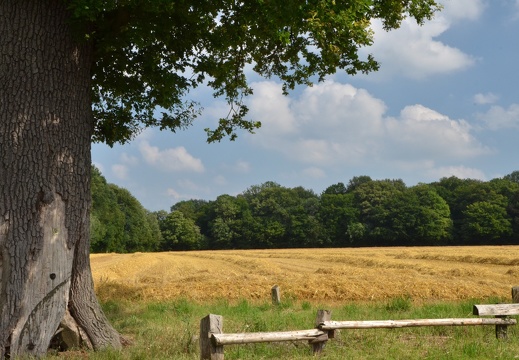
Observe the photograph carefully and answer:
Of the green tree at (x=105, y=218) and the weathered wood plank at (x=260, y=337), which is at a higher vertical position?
the green tree at (x=105, y=218)

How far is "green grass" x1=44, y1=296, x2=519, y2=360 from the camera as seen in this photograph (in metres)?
8.84

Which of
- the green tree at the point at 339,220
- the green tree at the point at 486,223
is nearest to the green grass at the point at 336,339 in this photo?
the green tree at the point at 486,223

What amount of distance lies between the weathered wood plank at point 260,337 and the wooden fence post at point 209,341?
11 centimetres

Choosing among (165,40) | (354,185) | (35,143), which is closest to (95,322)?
(35,143)

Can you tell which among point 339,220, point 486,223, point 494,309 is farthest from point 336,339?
point 339,220

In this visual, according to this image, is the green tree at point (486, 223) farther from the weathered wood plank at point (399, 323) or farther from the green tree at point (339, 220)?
the weathered wood plank at point (399, 323)

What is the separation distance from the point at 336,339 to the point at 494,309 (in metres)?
3.19

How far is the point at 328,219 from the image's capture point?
8531cm

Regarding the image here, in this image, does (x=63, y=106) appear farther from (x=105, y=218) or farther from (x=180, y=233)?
→ (x=180, y=233)

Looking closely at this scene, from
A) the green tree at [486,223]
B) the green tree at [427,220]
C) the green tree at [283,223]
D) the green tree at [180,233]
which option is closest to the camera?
the green tree at [486,223]

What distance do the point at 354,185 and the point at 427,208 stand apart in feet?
82.1

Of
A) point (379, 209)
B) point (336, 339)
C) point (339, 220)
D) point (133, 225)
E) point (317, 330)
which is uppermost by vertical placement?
point (379, 209)

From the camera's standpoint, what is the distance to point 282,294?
19703 millimetres

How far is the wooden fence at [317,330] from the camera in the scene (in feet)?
26.3
